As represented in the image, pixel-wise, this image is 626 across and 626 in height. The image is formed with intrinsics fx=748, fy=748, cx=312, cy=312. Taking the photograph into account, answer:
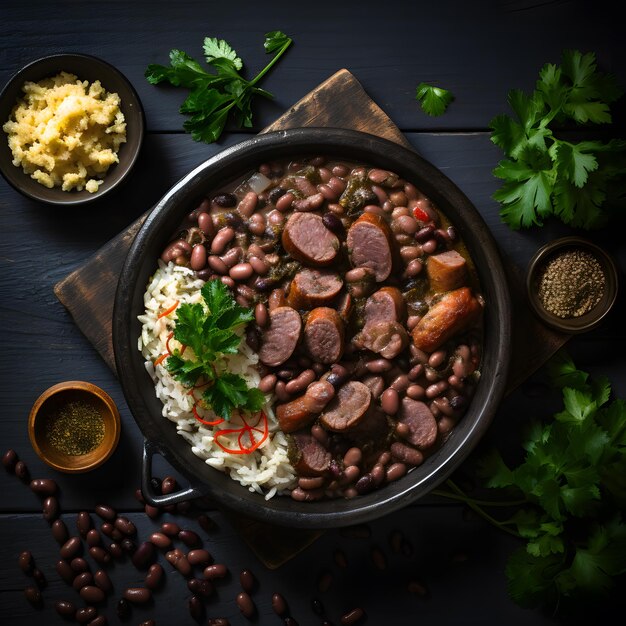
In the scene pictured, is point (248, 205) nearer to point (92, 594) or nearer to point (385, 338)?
point (385, 338)

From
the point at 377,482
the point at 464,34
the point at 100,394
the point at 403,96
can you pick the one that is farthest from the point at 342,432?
the point at 464,34

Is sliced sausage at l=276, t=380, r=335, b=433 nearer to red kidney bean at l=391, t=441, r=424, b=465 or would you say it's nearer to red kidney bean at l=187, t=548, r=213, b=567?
red kidney bean at l=391, t=441, r=424, b=465

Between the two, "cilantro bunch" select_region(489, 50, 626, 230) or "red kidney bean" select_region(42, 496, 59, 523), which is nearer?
"cilantro bunch" select_region(489, 50, 626, 230)

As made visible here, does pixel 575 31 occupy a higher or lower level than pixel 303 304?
higher

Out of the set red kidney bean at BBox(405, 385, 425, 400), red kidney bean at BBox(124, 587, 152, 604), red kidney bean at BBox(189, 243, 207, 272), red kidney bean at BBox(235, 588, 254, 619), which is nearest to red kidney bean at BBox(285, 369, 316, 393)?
red kidney bean at BBox(405, 385, 425, 400)

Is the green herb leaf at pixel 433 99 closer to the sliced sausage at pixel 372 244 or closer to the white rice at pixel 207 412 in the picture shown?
the sliced sausage at pixel 372 244

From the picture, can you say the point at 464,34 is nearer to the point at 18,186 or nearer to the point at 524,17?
the point at 524,17
